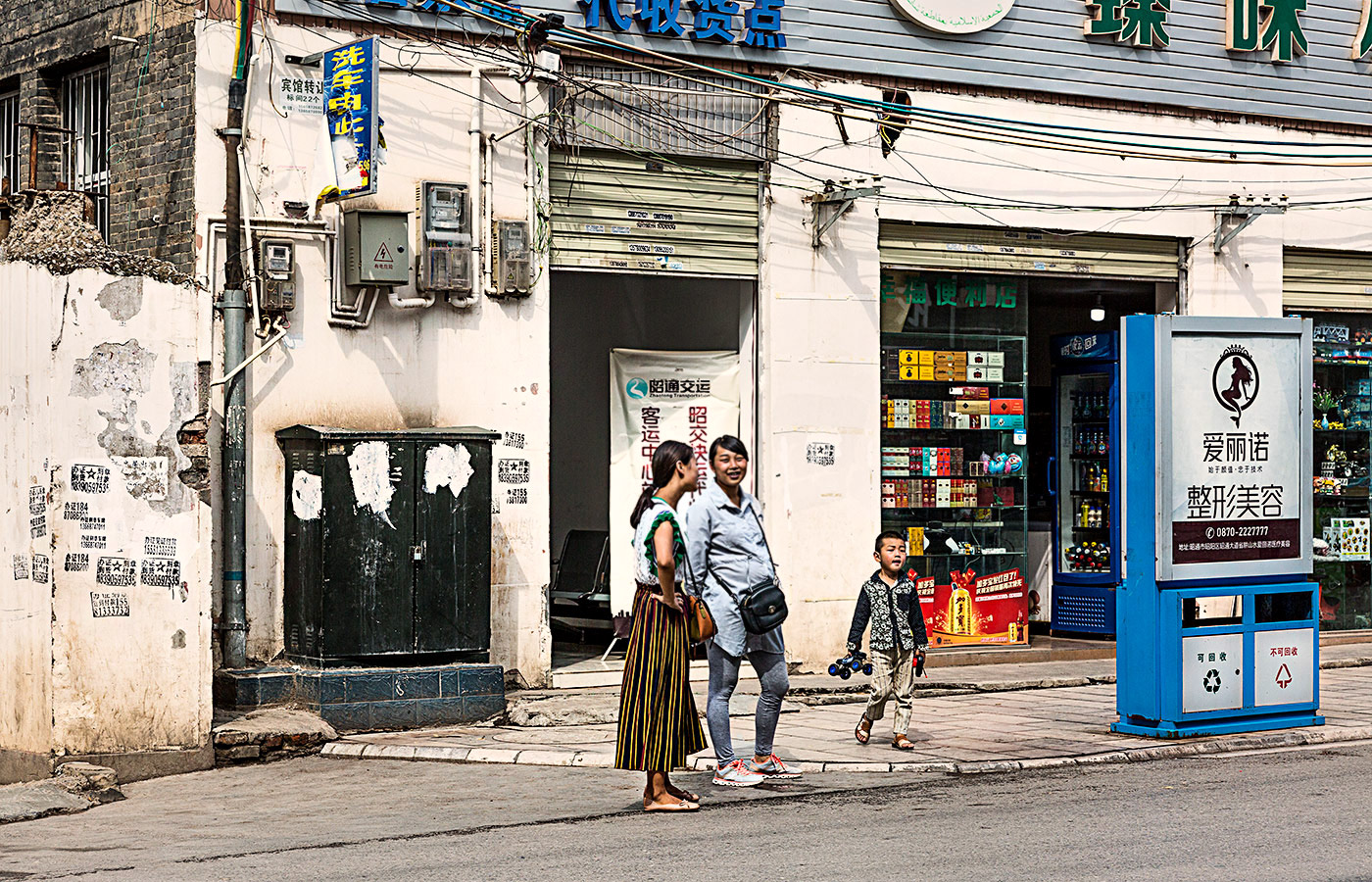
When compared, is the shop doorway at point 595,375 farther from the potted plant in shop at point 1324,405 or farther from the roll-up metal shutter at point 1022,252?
the potted plant in shop at point 1324,405

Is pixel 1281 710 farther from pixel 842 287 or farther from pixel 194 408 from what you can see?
pixel 194 408

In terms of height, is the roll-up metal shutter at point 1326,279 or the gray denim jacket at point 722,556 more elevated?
the roll-up metal shutter at point 1326,279

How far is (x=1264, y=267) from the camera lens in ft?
53.2

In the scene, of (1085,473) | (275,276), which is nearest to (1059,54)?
(1085,473)

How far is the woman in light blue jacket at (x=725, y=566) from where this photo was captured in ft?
29.6

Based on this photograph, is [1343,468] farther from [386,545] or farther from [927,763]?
[386,545]

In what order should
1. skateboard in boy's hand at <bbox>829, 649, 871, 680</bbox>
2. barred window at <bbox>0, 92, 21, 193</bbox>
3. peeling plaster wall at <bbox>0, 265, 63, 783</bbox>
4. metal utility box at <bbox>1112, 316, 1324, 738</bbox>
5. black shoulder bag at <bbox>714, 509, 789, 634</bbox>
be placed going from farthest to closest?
barred window at <bbox>0, 92, 21, 193</bbox>
metal utility box at <bbox>1112, 316, 1324, 738</bbox>
skateboard in boy's hand at <bbox>829, 649, 871, 680</bbox>
peeling plaster wall at <bbox>0, 265, 63, 783</bbox>
black shoulder bag at <bbox>714, 509, 789, 634</bbox>

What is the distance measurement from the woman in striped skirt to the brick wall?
5126 mm

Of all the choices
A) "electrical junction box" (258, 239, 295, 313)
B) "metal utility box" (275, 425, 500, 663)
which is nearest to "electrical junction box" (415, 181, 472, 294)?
"electrical junction box" (258, 239, 295, 313)

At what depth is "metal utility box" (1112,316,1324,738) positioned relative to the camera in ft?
35.0

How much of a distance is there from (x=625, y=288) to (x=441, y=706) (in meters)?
5.06

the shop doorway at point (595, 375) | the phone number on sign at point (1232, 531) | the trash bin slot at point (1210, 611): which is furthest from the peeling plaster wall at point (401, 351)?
the phone number on sign at point (1232, 531)

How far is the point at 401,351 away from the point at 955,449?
5277mm

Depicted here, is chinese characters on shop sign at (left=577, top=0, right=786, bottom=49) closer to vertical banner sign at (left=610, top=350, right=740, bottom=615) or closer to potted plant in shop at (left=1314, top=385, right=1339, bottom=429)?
vertical banner sign at (left=610, top=350, right=740, bottom=615)
